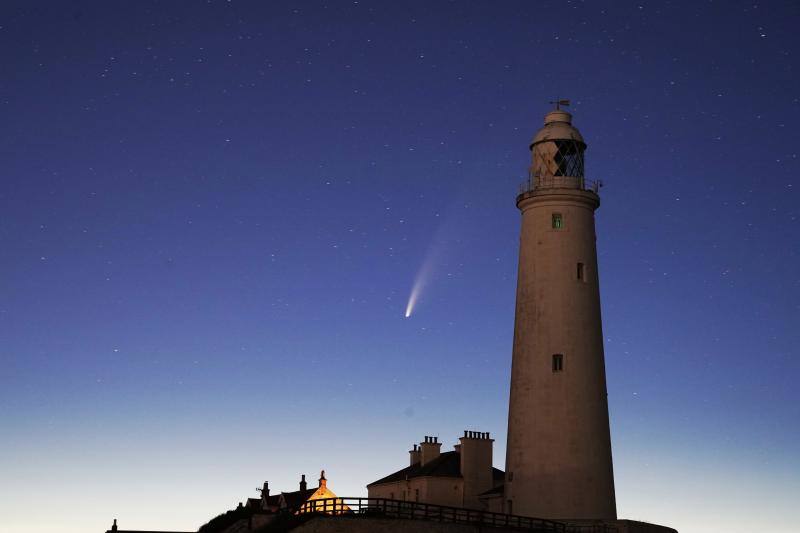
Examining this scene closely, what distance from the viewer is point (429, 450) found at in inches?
2315

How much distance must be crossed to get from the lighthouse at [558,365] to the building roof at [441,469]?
724cm

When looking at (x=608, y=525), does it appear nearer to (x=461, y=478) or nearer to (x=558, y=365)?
(x=558, y=365)

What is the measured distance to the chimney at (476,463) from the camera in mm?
54562

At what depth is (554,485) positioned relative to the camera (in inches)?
1800

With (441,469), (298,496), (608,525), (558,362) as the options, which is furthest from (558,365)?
(298,496)

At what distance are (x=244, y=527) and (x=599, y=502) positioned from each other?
19214 millimetres

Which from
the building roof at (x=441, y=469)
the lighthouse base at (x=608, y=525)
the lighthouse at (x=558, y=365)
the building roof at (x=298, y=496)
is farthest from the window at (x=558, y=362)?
the building roof at (x=298, y=496)

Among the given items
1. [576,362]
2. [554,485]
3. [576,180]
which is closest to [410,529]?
[554,485]

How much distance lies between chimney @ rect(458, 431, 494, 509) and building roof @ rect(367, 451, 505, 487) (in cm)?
65

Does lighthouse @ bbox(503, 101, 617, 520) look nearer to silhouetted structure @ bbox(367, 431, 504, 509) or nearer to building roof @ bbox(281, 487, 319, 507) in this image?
silhouetted structure @ bbox(367, 431, 504, 509)

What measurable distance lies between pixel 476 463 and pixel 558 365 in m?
10.7

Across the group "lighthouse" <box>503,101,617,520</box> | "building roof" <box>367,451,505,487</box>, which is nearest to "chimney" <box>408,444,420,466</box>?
"building roof" <box>367,451,505,487</box>

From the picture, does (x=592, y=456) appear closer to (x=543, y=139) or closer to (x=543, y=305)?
(x=543, y=305)

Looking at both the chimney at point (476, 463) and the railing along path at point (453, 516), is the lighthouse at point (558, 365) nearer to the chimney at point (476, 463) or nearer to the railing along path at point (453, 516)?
the railing along path at point (453, 516)
